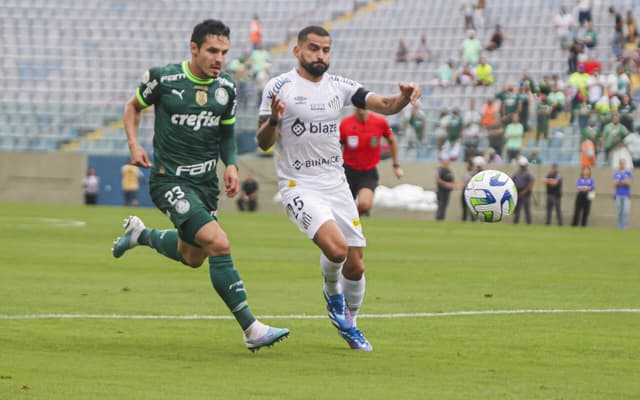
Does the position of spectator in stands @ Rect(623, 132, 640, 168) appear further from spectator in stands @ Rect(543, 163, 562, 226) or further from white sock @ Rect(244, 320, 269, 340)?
white sock @ Rect(244, 320, 269, 340)

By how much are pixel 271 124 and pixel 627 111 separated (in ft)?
89.1

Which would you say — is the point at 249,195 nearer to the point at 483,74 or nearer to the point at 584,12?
the point at 483,74

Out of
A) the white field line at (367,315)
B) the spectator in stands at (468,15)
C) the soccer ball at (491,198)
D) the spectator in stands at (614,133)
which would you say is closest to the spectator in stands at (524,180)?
the spectator in stands at (614,133)

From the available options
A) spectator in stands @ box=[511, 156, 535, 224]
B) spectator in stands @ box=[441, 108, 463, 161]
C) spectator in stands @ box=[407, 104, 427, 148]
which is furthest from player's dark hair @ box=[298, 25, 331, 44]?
spectator in stands @ box=[407, 104, 427, 148]

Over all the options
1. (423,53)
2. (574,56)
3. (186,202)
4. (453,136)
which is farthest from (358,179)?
(423,53)

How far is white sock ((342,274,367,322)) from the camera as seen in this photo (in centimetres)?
981

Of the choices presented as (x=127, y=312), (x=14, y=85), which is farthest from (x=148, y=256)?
(x=14, y=85)

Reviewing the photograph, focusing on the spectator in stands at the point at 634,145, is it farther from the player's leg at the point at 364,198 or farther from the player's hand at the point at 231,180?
the player's hand at the point at 231,180

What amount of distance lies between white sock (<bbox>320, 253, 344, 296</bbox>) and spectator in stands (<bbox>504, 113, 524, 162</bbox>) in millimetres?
27964

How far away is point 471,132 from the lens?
38375mm

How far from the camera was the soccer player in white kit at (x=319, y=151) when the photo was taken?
9.66 meters

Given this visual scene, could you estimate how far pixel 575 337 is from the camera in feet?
32.8

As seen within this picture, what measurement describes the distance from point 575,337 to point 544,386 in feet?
8.75

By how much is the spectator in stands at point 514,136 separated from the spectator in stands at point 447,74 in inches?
180
